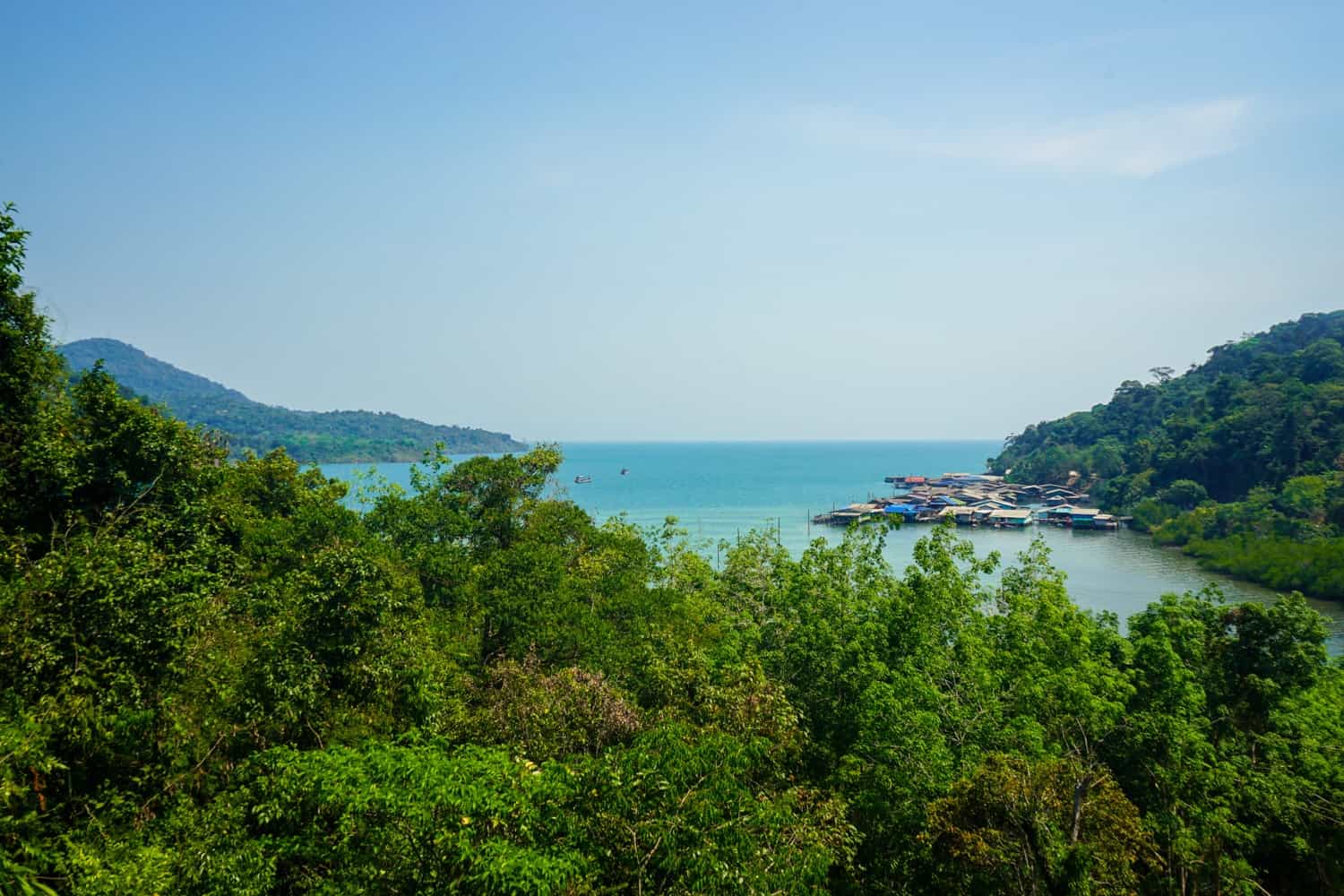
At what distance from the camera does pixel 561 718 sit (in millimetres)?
9953

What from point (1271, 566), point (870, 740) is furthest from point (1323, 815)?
point (1271, 566)

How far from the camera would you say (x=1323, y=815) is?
418 inches

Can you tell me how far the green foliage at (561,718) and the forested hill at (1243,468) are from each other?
34018 millimetres

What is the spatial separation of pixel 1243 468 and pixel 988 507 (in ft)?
70.5

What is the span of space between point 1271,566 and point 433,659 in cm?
4632

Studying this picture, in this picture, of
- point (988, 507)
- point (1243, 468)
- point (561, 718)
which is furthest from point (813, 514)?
point (561, 718)

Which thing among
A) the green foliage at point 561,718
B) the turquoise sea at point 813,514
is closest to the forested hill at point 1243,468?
the turquoise sea at point 813,514

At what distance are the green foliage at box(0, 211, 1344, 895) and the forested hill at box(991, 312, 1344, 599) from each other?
3402 centimetres

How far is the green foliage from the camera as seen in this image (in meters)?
6.89

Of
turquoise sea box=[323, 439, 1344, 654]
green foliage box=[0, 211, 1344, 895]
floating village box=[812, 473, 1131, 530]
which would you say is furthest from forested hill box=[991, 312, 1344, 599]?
green foliage box=[0, 211, 1344, 895]

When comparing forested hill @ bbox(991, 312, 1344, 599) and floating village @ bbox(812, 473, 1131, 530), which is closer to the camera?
forested hill @ bbox(991, 312, 1344, 599)

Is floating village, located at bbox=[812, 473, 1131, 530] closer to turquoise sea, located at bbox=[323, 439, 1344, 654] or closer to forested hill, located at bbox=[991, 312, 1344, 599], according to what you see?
turquoise sea, located at bbox=[323, 439, 1344, 654]

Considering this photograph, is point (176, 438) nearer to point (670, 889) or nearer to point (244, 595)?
point (244, 595)

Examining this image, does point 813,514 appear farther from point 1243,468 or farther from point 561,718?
point 561,718
